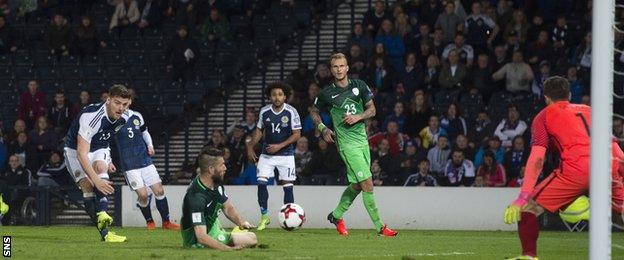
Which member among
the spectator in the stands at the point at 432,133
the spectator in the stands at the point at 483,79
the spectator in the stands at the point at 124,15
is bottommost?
the spectator in the stands at the point at 432,133

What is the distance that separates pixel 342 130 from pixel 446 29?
27.6 feet

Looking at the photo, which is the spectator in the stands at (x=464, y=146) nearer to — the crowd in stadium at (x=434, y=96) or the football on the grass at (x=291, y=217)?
the crowd in stadium at (x=434, y=96)

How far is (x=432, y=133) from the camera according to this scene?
2322cm

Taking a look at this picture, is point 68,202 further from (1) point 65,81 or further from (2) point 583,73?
(2) point 583,73

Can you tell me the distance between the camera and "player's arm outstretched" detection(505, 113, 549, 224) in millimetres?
11328

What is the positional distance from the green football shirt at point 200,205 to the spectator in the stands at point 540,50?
11.7 metres

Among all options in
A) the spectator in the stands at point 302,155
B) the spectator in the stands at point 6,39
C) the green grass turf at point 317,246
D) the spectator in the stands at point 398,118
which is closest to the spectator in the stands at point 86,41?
the spectator in the stands at point 6,39

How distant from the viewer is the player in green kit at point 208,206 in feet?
42.8

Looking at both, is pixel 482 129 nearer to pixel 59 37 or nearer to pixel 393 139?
pixel 393 139

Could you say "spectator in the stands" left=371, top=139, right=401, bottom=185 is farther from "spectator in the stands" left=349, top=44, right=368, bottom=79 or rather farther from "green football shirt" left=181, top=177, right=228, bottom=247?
"green football shirt" left=181, top=177, right=228, bottom=247

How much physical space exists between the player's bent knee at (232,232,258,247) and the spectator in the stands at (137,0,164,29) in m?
16.3

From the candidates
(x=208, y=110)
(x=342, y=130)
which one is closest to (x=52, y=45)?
(x=208, y=110)

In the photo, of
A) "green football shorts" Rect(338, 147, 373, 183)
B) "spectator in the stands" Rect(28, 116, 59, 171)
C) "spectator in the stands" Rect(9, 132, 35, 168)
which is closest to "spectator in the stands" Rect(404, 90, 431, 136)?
"green football shorts" Rect(338, 147, 373, 183)

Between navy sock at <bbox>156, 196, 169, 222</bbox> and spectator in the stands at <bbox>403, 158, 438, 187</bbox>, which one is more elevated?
spectator in the stands at <bbox>403, 158, 438, 187</bbox>
